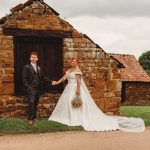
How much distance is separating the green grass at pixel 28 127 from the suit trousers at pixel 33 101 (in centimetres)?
26

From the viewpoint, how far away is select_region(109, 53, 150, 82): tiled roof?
32812 mm

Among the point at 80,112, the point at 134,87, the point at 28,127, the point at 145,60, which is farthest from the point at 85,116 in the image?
the point at 145,60

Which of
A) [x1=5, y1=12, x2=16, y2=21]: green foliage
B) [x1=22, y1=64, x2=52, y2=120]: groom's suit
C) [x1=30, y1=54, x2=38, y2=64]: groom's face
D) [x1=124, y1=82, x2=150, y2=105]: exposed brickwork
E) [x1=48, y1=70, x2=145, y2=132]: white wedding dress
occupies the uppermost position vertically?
[x1=5, y1=12, x2=16, y2=21]: green foliage

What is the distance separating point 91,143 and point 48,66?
466cm

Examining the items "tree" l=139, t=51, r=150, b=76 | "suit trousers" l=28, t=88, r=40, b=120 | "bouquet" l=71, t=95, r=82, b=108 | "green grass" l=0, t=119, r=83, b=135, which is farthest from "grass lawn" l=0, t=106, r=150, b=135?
"tree" l=139, t=51, r=150, b=76

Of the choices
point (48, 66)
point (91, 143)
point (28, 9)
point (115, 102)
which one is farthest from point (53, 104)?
point (91, 143)

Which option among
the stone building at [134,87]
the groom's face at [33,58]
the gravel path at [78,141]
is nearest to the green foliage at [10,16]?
the groom's face at [33,58]

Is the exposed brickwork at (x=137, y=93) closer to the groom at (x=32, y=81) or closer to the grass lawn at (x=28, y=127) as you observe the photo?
the groom at (x=32, y=81)

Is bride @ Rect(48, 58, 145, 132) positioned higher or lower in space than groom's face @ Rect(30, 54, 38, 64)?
lower

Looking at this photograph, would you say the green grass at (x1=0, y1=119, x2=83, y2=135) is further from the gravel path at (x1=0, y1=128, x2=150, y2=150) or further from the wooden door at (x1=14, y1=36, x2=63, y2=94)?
the wooden door at (x1=14, y1=36, x2=63, y2=94)

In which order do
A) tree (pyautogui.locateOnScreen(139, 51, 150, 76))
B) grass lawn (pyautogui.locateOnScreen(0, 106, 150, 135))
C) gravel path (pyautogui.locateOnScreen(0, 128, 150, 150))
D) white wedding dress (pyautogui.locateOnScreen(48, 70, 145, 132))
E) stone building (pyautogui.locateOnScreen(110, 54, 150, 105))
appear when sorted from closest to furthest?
1. gravel path (pyautogui.locateOnScreen(0, 128, 150, 150))
2. grass lawn (pyautogui.locateOnScreen(0, 106, 150, 135))
3. white wedding dress (pyautogui.locateOnScreen(48, 70, 145, 132))
4. stone building (pyautogui.locateOnScreen(110, 54, 150, 105))
5. tree (pyautogui.locateOnScreen(139, 51, 150, 76))

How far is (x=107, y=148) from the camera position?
9.23 meters

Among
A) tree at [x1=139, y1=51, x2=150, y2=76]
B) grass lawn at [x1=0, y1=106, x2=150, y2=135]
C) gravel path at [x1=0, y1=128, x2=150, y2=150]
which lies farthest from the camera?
tree at [x1=139, y1=51, x2=150, y2=76]

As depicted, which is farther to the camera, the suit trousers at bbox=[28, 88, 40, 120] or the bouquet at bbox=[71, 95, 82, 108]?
the bouquet at bbox=[71, 95, 82, 108]
